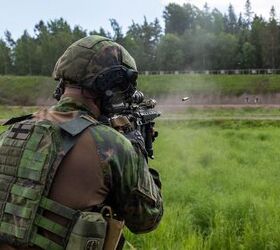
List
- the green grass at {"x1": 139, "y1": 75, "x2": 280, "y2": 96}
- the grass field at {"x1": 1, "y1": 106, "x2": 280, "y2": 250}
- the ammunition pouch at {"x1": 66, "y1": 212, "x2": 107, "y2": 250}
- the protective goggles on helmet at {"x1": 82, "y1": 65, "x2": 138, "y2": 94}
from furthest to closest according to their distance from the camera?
the green grass at {"x1": 139, "y1": 75, "x2": 280, "y2": 96} < the grass field at {"x1": 1, "y1": 106, "x2": 280, "y2": 250} < the protective goggles on helmet at {"x1": 82, "y1": 65, "x2": 138, "y2": 94} < the ammunition pouch at {"x1": 66, "y1": 212, "x2": 107, "y2": 250}

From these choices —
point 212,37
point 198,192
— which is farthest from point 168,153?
point 212,37

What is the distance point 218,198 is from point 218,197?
0.13m

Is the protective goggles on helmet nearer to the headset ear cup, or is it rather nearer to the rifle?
the headset ear cup

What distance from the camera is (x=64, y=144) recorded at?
7.37 ft

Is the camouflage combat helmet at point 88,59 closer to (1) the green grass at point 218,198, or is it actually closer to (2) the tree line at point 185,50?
(1) the green grass at point 218,198

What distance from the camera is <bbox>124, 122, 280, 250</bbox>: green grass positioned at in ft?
16.5

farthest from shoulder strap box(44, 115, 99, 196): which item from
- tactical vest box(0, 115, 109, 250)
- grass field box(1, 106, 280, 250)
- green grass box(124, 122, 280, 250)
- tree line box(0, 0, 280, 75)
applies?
tree line box(0, 0, 280, 75)

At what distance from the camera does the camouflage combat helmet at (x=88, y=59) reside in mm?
2410

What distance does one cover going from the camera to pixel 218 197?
6750 mm

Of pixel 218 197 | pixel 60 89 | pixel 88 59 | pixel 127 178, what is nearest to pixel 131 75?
pixel 88 59

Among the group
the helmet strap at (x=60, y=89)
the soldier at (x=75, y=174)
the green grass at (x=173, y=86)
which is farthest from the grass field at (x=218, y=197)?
the green grass at (x=173, y=86)

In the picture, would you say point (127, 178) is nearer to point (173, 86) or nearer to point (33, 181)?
point (33, 181)

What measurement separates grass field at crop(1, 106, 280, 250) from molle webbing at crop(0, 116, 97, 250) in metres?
2.39

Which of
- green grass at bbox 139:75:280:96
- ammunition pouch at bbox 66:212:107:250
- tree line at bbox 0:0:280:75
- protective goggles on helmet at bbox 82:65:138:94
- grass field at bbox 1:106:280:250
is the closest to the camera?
ammunition pouch at bbox 66:212:107:250
